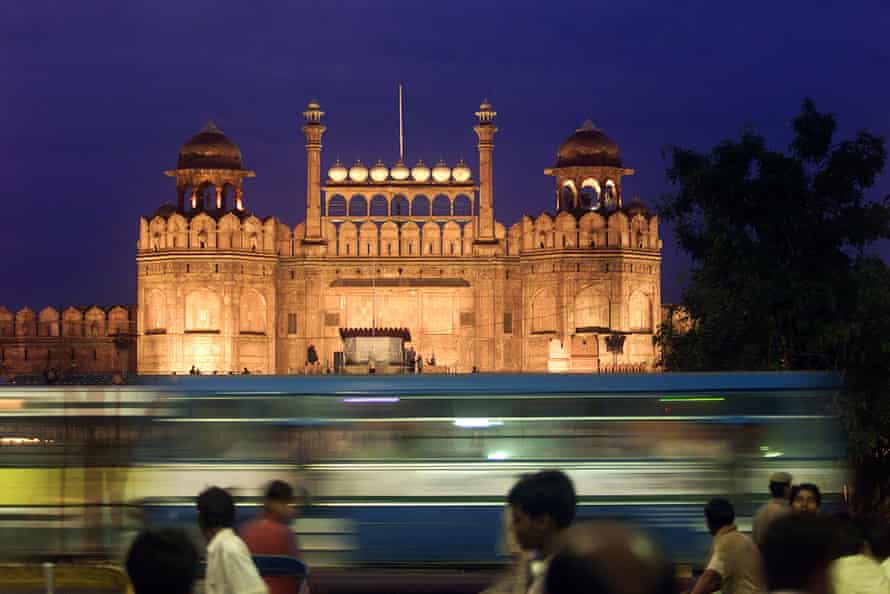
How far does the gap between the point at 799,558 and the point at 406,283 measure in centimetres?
6286

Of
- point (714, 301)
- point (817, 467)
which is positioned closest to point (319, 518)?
point (817, 467)

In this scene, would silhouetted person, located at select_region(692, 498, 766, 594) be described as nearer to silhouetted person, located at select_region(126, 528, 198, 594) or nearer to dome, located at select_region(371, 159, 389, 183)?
silhouetted person, located at select_region(126, 528, 198, 594)

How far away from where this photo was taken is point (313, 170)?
70.7 metres

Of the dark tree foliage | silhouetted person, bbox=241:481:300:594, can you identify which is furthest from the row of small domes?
silhouetted person, bbox=241:481:300:594

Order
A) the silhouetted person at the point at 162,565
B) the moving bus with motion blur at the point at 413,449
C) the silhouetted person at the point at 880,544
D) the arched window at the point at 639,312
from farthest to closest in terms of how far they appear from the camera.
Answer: the arched window at the point at 639,312 → the moving bus with motion blur at the point at 413,449 → the silhouetted person at the point at 880,544 → the silhouetted person at the point at 162,565

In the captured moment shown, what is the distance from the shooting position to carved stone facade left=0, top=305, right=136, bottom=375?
69812 millimetres

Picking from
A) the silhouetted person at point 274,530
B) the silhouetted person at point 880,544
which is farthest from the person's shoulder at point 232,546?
the silhouetted person at point 880,544

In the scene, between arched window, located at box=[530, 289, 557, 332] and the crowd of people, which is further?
arched window, located at box=[530, 289, 557, 332]

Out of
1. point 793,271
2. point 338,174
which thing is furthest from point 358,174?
point 793,271

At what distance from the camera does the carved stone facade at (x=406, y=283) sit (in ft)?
219

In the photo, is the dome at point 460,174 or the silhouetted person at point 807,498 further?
the dome at point 460,174

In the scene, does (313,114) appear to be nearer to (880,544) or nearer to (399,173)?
(399,173)

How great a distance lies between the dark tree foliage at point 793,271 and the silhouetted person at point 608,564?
23.9m

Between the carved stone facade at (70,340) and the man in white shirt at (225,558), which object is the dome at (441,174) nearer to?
the carved stone facade at (70,340)
